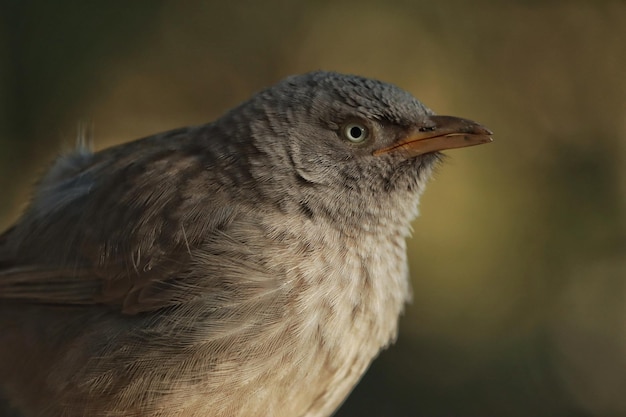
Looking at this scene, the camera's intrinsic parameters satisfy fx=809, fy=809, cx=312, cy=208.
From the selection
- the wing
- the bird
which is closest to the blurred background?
the bird

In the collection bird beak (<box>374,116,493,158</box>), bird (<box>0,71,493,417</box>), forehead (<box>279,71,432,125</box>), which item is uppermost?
forehead (<box>279,71,432,125</box>)

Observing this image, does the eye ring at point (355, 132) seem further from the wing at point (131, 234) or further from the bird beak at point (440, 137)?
the wing at point (131, 234)

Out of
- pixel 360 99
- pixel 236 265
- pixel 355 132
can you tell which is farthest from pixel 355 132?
pixel 236 265

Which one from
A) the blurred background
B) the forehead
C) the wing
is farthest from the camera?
the blurred background

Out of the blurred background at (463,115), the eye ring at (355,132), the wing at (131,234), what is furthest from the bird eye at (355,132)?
the blurred background at (463,115)

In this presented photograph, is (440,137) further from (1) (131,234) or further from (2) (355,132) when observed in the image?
(1) (131,234)

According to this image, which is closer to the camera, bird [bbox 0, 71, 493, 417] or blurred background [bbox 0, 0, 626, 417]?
bird [bbox 0, 71, 493, 417]

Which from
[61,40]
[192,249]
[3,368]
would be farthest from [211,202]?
[61,40]

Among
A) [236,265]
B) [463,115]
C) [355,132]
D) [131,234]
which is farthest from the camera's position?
[463,115]

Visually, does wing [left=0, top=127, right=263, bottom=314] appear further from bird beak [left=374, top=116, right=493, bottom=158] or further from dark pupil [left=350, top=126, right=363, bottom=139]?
bird beak [left=374, top=116, right=493, bottom=158]

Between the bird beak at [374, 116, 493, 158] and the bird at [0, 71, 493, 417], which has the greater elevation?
the bird beak at [374, 116, 493, 158]
